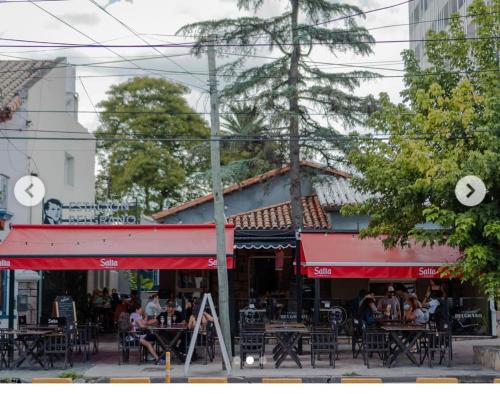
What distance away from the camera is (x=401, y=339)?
679 inches

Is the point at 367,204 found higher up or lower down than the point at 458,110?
lower down

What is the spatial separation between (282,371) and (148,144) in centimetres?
2831

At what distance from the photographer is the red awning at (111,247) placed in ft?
59.4

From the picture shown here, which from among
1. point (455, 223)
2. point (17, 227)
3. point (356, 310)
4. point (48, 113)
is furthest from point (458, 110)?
point (48, 113)

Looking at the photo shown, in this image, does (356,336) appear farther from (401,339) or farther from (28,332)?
(28,332)

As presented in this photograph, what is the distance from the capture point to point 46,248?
18719mm

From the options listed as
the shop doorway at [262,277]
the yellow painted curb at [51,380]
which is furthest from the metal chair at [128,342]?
the shop doorway at [262,277]

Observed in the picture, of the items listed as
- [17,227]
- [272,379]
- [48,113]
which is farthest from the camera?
[48,113]

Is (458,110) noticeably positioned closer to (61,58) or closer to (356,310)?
(356,310)

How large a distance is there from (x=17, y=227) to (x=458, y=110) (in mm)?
11538

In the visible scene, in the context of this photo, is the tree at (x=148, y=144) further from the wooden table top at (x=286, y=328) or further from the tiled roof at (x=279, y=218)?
the wooden table top at (x=286, y=328)

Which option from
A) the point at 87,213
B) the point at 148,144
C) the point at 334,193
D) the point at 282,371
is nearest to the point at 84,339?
the point at 282,371

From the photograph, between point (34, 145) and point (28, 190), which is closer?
point (28, 190)

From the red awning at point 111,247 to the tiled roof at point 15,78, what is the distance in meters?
5.17
